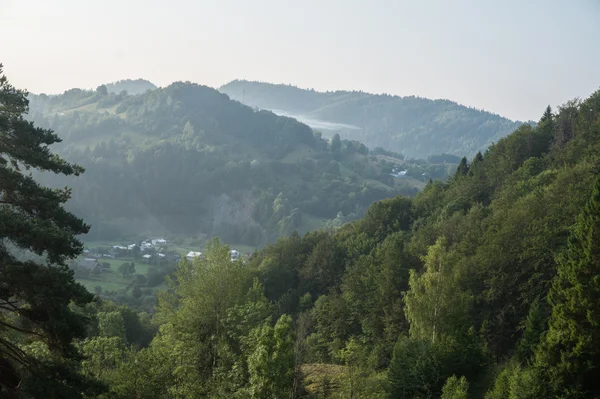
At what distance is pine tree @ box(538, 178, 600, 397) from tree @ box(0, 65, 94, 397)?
621 inches

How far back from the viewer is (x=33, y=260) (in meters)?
13.2

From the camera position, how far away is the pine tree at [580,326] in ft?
56.9

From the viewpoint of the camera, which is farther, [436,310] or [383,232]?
[383,232]

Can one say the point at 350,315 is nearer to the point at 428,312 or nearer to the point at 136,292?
the point at 428,312

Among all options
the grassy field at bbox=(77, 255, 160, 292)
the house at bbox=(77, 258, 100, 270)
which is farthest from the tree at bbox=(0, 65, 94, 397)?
the house at bbox=(77, 258, 100, 270)

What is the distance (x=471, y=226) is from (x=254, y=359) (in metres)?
30.2

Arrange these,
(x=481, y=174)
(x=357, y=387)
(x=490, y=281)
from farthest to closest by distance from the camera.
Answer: (x=481, y=174)
(x=490, y=281)
(x=357, y=387)

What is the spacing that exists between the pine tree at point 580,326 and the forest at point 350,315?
5cm

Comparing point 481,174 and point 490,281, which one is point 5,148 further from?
point 481,174

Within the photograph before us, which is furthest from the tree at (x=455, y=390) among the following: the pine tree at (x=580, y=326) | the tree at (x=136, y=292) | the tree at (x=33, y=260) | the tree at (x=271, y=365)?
the tree at (x=136, y=292)

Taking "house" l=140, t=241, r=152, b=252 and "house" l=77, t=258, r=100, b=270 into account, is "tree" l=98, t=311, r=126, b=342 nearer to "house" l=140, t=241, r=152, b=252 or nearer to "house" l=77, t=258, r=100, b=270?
"house" l=77, t=258, r=100, b=270

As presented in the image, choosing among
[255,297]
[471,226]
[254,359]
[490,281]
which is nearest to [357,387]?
[254,359]

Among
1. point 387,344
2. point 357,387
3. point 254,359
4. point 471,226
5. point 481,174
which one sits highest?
point 481,174

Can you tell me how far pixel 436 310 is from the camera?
2594 centimetres
